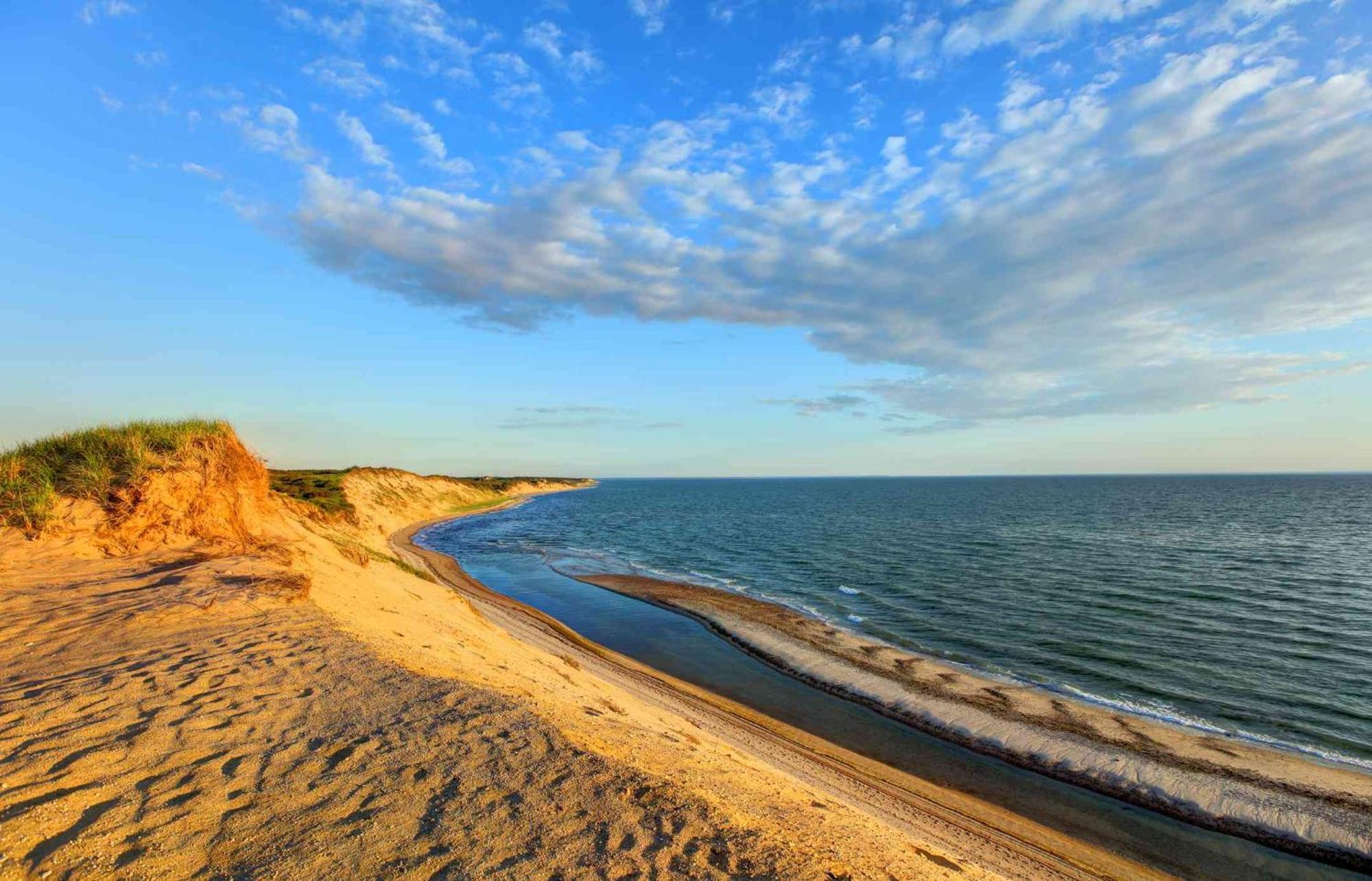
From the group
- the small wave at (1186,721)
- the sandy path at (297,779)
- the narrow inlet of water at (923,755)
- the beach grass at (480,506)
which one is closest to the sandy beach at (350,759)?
the sandy path at (297,779)

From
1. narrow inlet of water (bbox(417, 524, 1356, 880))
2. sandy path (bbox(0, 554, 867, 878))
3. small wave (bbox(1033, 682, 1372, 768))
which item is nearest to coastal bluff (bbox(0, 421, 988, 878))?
sandy path (bbox(0, 554, 867, 878))

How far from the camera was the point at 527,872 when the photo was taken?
557cm

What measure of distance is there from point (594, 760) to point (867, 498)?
130 m

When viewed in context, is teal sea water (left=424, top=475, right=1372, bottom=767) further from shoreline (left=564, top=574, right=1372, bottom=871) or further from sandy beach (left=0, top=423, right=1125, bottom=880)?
sandy beach (left=0, top=423, right=1125, bottom=880)

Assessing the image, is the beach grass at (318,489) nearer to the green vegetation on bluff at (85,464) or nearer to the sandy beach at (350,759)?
the green vegetation on bluff at (85,464)

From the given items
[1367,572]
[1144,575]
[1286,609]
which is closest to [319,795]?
[1286,609]

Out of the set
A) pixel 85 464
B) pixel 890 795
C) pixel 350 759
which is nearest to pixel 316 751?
pixel 350 759

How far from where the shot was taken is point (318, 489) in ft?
189

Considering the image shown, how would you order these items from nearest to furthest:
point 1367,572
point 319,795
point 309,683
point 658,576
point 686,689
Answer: point 319,795 → point 309,683 → point 686,689 → point 1367,572 → point 658,576

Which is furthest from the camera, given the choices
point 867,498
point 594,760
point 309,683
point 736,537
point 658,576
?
point 867,498

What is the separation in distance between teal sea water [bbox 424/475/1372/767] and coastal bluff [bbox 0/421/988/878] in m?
13.3

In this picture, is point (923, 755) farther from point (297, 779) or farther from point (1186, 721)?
point (297, 779)

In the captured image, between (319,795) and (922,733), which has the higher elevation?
(319,795)

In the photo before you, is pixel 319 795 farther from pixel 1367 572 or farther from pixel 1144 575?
pixel 1367 572
